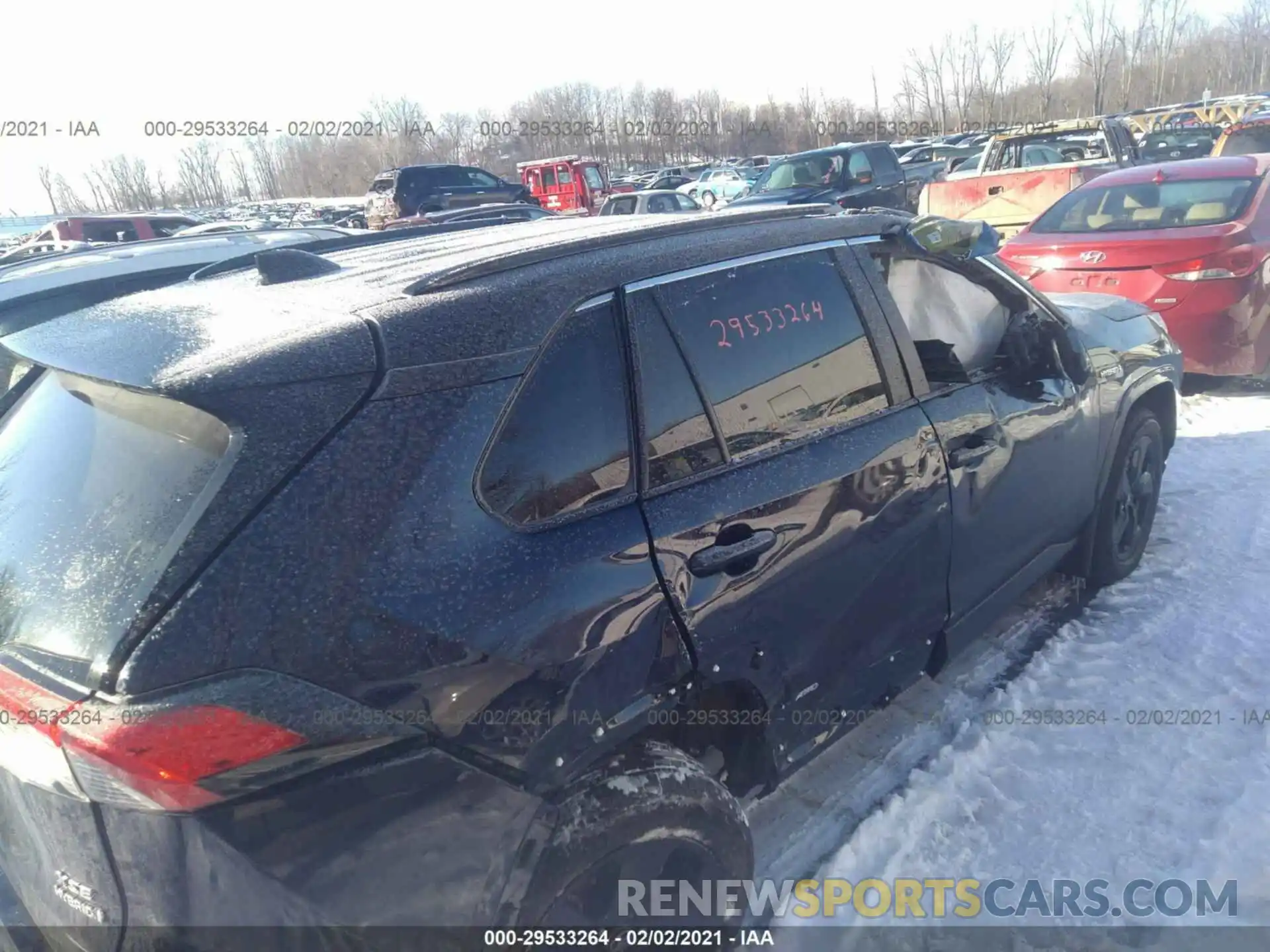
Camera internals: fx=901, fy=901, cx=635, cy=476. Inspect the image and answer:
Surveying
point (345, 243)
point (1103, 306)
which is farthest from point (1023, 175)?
point (345, 243)

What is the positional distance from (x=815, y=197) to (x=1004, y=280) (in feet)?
36.8

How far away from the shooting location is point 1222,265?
6.02m

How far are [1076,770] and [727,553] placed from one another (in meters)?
1.74

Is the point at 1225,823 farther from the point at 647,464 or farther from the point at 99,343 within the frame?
the point at 99,343

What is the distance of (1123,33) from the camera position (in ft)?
151

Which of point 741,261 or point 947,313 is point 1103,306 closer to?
point 947,313

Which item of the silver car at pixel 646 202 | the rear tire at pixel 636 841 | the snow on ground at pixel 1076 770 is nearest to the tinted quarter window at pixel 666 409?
the rear tire at pixel 636 841

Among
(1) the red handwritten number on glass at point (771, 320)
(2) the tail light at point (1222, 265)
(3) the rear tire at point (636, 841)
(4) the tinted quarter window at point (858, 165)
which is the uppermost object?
(1) the red handwritten number on glass at point (771, 320)

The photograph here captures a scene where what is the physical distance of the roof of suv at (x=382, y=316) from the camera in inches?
69.5

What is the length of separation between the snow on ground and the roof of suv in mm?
1812

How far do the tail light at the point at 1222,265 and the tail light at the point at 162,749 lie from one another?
21.4ft

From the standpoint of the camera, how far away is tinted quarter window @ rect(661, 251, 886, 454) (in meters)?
2.34

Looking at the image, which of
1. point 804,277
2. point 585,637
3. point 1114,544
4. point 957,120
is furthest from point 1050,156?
point 957,120

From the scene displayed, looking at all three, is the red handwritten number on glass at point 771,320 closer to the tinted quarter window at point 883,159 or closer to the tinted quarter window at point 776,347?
the tinted quarter window at point 776,347
